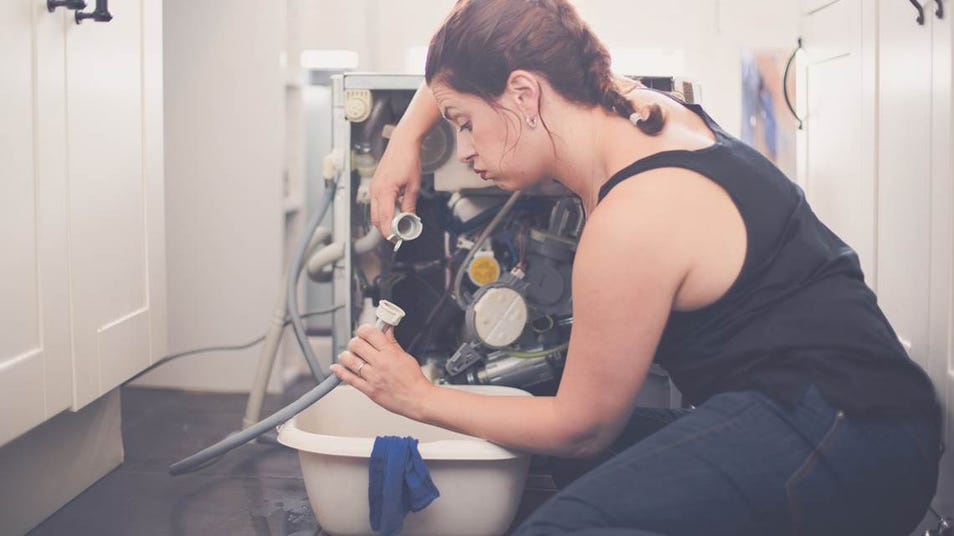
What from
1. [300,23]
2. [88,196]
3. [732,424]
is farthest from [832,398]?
[300,23]

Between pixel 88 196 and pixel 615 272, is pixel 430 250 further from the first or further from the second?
pixel 615 272

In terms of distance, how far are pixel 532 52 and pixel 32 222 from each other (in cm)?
75

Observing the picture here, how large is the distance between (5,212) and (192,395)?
1313 mm

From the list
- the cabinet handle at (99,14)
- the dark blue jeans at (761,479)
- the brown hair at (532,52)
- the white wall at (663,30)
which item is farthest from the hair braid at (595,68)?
the white wall at (663,30)

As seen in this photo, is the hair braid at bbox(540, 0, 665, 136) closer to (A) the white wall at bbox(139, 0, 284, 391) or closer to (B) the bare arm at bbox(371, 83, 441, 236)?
(B) the bare arm at bbox(371, 83, 441, 236)

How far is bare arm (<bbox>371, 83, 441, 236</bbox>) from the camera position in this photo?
1617 mm

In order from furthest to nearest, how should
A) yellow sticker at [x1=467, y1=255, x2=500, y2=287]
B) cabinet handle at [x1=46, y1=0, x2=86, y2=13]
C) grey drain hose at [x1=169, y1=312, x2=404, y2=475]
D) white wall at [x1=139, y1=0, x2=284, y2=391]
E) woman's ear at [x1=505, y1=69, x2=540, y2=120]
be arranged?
white wall at [x1=139, y1=0, x2=284, y2=391] < yellow sticker at [x1=467, y1=255, x2=500, y2=287] < cabinet handle at [x1=46, y1=0, x2=86, y2=13] < grey drain hose at [x1=169, y1=312, x2=404, y2=475] < woman's ear at [x1=505, y1=69, x2=540, y2=120]

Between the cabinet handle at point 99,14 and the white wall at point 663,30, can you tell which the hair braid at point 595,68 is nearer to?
the cabinet handle at point 99,14

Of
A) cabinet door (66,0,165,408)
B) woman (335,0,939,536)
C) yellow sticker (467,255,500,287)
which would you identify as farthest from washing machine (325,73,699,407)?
woman (335,0,939,536)

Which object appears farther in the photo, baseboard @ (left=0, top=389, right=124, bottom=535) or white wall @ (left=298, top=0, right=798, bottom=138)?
white wall @ (left=298, top=0, right=798, bottom=138)

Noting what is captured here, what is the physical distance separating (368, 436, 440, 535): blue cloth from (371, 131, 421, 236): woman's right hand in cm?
39

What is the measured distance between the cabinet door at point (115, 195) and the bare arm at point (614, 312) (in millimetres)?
796

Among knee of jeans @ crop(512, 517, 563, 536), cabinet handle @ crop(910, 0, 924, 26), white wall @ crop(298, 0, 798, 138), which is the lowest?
knee of jeans @ crop(512, 517, 563, 536)

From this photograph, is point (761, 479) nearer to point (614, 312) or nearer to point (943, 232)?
point (614, 312)
